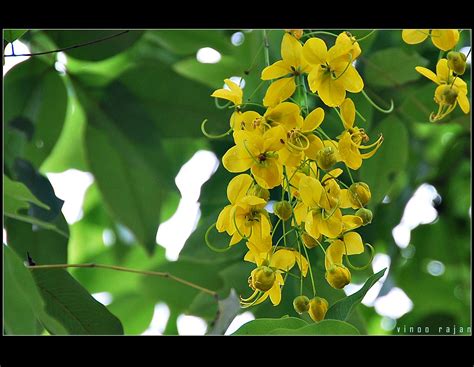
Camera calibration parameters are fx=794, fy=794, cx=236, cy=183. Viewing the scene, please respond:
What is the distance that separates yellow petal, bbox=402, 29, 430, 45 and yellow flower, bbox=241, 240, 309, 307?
26 centimetres

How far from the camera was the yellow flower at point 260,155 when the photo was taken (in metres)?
0.68

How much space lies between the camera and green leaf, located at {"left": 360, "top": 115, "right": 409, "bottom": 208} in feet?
3.14

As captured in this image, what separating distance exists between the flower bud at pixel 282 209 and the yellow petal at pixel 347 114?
0.09m

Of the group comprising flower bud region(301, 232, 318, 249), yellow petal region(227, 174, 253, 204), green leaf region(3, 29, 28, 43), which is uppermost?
green leaf region(3, 29, 28, 43)

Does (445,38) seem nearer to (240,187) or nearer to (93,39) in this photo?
(240,187)

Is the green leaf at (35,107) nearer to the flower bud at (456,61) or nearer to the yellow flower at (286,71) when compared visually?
the yellow flower at (286,71)

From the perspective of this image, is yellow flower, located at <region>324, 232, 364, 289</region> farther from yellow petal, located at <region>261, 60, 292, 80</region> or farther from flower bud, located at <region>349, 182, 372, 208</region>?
yellow petal, located at <region>261, 60, 292, 80</region>

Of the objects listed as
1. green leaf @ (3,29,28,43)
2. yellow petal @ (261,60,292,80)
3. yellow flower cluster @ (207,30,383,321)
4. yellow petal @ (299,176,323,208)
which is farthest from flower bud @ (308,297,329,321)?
green leaf @ (3,29,28,43)

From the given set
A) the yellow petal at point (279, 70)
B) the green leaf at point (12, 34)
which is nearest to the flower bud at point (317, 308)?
the yellow petal at point (279, 70)
